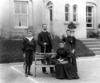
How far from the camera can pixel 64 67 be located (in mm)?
7762

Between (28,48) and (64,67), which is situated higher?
(28,48)

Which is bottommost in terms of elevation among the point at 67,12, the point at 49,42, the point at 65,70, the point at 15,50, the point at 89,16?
the point at 65,70

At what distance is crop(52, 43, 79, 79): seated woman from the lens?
7.73 metres

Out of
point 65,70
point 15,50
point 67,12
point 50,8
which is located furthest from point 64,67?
point 67,12

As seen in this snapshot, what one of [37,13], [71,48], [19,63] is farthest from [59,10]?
[71,48]

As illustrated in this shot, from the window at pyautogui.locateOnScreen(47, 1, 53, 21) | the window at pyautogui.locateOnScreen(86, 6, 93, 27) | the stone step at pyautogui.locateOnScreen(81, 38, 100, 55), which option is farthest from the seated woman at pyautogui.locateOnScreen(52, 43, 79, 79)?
the window at pyautogui.locateOnScreen(86, 6, 93, 27)

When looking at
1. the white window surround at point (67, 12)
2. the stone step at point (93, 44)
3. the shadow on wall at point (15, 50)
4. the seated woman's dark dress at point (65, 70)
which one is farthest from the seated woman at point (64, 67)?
the white window surround at point (67, 12)

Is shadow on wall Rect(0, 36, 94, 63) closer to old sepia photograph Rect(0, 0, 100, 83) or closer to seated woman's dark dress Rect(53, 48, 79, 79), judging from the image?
old sepia photograph Rect(0, 0, 100, 83)

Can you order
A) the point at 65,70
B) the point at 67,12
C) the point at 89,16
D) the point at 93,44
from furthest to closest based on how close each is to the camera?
the point at 89,16 → the point at 67,12 → the point at 93,44 → the point at 65,70

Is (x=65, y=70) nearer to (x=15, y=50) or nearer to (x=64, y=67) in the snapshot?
(x=64, y=67)

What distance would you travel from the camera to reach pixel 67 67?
779 cm

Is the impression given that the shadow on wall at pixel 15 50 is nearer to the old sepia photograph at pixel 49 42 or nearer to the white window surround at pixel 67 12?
the old sepia photograph at pixel 49 42

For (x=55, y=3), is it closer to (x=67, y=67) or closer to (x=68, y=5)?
(x=68, y=5)

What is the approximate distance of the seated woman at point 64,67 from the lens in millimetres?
7727
